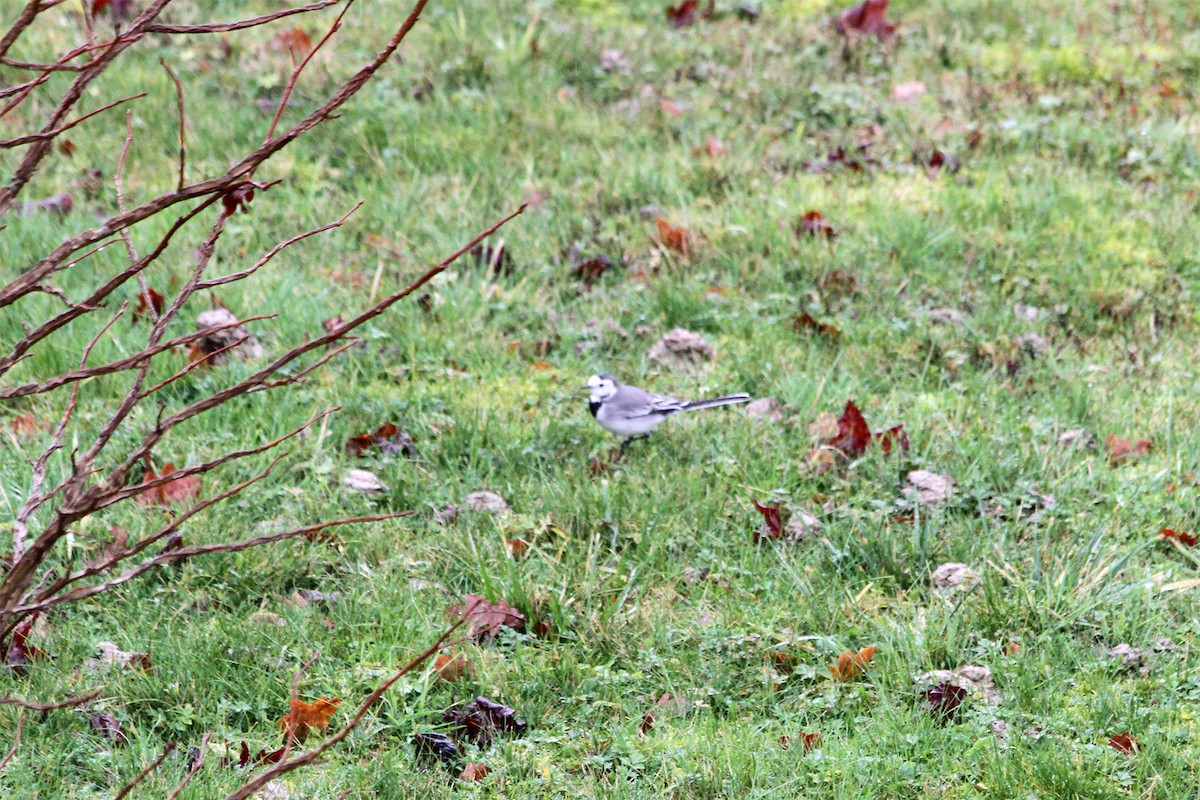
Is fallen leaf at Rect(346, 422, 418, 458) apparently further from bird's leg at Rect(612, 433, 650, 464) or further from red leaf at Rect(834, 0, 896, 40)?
red leaf at Rect(834, 0, 896, 40)

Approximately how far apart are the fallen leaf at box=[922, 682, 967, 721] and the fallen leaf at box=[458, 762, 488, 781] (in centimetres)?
119

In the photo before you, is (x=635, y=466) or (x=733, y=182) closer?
(x=635, y=466)

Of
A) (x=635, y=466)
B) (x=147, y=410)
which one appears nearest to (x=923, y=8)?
(x=635, y=466)

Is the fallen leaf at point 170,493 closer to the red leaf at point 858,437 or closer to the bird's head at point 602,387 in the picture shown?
the bird's head at point 602,387

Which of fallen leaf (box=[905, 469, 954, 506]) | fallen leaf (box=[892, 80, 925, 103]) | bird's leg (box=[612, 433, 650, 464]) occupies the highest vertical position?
fallen leaf (box=[892, 80, 925, 103])

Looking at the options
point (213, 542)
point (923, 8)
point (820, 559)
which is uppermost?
point (923, 8)

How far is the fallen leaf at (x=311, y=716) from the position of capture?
3.14m

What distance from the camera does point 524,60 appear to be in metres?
7.49

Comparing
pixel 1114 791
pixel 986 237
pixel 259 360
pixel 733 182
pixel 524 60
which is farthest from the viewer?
pixel 524 60

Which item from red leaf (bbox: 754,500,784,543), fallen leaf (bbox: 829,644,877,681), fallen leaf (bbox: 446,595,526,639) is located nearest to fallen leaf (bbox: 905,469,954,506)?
red leaf (bbox: 754,500,784,543)

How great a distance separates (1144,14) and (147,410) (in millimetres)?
7306

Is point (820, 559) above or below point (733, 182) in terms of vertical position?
below

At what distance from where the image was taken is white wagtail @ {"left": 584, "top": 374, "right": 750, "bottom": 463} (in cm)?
446

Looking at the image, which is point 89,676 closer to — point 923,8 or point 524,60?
point 524,60
